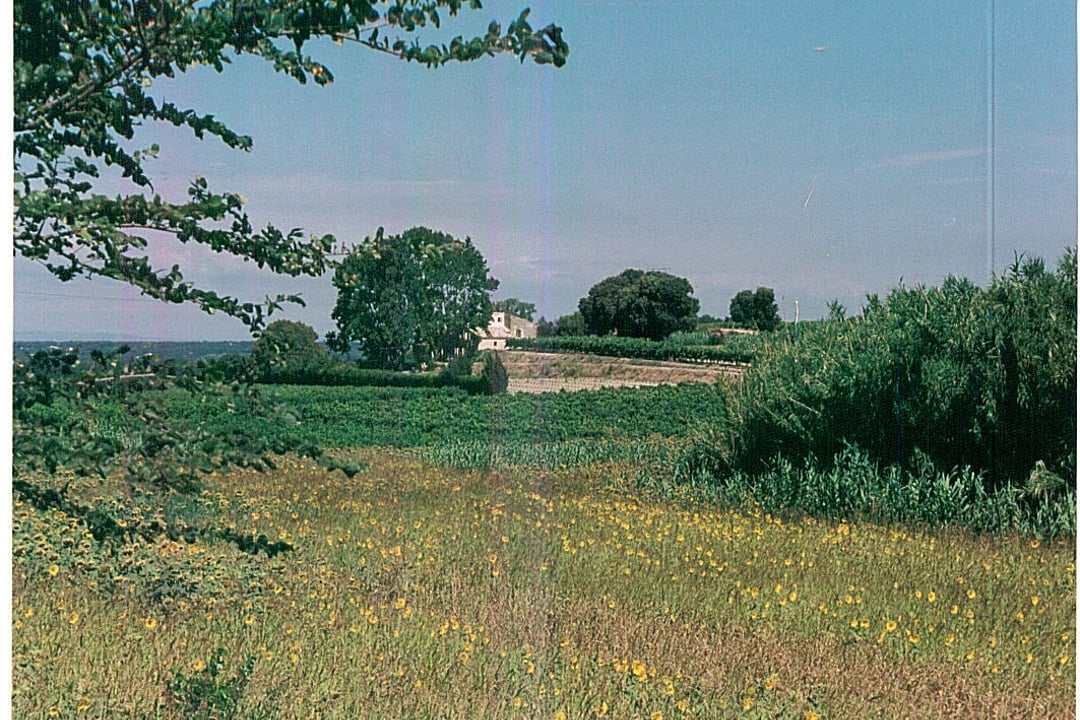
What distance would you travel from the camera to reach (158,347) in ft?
10.4

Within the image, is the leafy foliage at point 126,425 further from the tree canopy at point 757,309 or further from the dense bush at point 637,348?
the tree canopy at point 757,309

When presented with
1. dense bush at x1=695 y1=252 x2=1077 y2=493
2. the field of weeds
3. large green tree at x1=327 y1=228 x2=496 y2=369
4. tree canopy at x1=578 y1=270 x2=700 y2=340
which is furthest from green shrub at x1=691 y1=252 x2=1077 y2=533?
large green tree at x1=327 y1=228 x2=496 y2=369

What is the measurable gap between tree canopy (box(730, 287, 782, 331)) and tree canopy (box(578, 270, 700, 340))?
0.40 feet

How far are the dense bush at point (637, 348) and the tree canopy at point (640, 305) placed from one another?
0.02 metres

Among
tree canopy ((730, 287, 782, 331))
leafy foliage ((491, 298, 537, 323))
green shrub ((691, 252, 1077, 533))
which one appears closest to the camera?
leafy foliage ((491, 298, 537, 323))

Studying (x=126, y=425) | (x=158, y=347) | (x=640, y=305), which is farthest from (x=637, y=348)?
(x=126, y=425)

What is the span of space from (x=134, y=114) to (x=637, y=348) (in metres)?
1.47

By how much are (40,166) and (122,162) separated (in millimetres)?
215

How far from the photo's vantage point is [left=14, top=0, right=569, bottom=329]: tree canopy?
124 inches

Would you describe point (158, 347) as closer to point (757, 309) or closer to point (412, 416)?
point (412, 416)

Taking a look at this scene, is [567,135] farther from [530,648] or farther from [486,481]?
[530,648]

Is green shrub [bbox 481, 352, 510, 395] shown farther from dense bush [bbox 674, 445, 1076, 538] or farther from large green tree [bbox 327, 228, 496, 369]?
dense bush [bbox 674, 445, 1076, 538]

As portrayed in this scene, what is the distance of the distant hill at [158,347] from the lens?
314cm

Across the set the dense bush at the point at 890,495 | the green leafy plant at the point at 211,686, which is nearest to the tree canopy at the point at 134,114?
the green leafy plant at the point at 211,686
